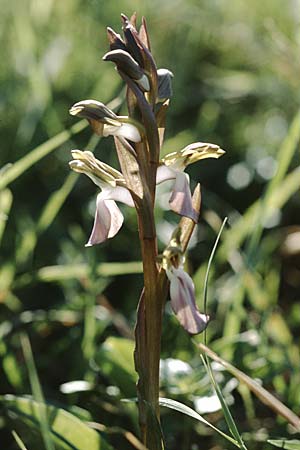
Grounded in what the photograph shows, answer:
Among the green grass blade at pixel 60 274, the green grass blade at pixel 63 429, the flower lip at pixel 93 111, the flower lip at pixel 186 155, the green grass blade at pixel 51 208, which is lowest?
the green grass blade at pixel 63 429

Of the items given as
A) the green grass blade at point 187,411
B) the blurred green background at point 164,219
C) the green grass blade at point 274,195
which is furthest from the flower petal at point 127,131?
the green grass blade at point 274,195

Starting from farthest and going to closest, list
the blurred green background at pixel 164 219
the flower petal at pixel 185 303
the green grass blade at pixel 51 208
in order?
the green grass blade at pixel 51 208 → the blurred green background at pixel 164 219 → the flower petal at pixel 185 303

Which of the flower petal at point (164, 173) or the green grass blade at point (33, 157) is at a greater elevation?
the green grass blade at point (33, 157)

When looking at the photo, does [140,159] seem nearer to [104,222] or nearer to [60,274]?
[104,222]

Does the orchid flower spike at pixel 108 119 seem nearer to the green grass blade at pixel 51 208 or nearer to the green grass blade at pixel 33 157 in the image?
the green grass blade at pixel 33 157

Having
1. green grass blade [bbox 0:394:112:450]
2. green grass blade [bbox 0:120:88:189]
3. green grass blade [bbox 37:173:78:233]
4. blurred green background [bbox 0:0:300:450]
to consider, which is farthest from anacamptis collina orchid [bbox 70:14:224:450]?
green grass blade [bbox 37:173:78:233]

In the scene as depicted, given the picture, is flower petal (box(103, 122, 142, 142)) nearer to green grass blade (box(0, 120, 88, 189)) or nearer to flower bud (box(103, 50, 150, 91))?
flower bud (box(103, 50, 150, 91))
